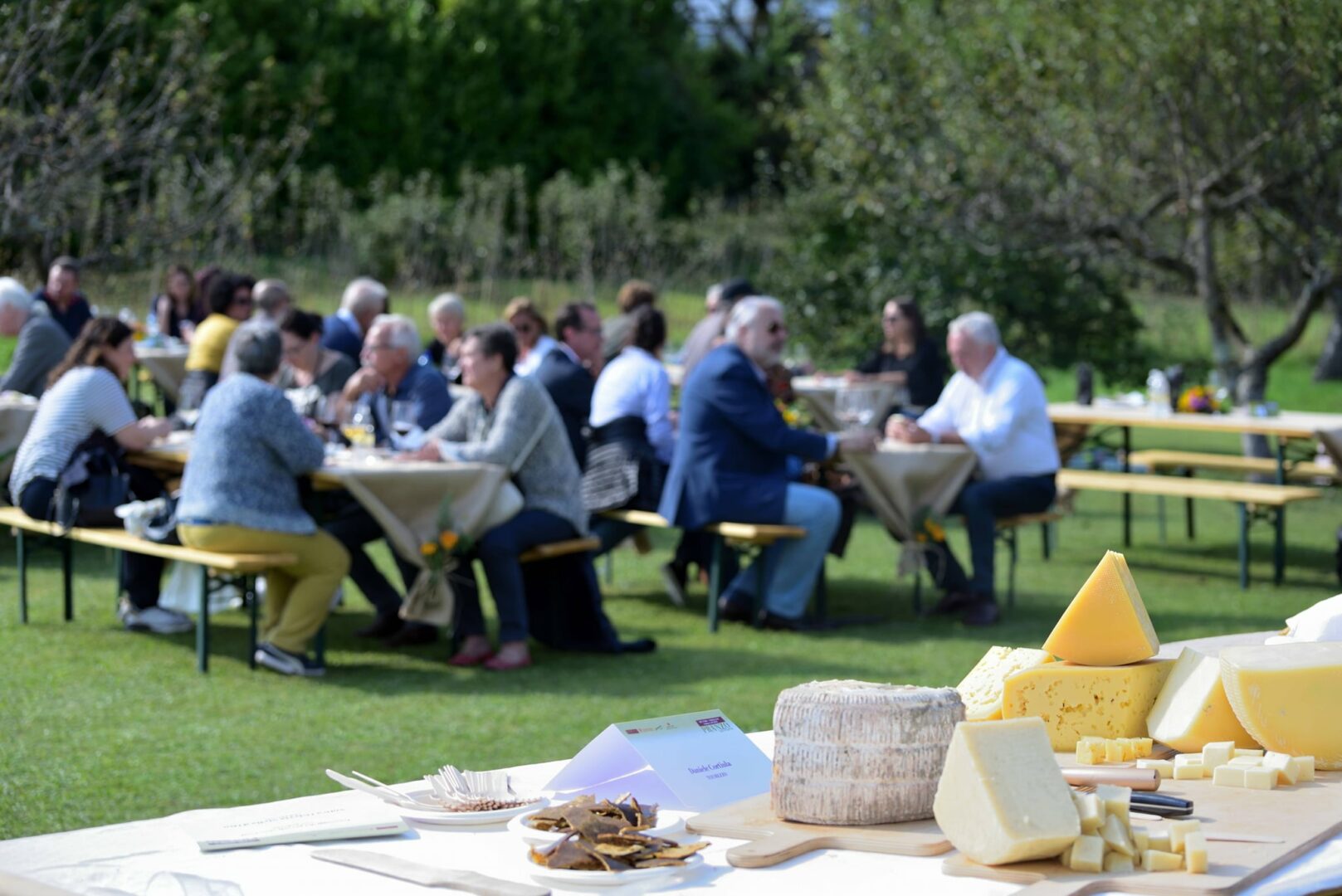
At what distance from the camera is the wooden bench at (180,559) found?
22.6 ft

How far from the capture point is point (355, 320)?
10586 millimetres

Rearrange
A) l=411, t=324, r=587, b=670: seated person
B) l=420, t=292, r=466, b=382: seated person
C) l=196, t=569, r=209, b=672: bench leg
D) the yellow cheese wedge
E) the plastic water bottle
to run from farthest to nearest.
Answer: the plastic water bottle → l=420, t=292, r=466, b=382: seated person → l=411, t=324, r=587, b=670: seated person → l=196, t=569, r=209, b=672: bench leg → the yellow cheese wedge

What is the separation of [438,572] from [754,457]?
1736 mm

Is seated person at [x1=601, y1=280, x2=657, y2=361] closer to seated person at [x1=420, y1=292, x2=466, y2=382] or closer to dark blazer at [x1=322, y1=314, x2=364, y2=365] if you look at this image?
seated person at [x1=420, y1=292, x2=466, y2=382]

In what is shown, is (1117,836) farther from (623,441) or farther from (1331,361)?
(1331,361)

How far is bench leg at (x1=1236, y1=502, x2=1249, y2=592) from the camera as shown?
979 centimetres

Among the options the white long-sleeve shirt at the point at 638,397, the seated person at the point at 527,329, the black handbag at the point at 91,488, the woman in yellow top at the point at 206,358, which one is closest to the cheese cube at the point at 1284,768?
the black handbag at the point at 91,488

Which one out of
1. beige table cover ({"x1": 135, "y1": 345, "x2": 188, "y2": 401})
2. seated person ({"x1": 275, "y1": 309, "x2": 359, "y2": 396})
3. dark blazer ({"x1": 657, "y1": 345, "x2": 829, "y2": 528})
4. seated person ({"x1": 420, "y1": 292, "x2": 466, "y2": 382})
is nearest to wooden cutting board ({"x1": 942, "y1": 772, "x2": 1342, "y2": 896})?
dark blazer ({"x1": 657, "y1": 345, "x2": 829, "y2": 528})

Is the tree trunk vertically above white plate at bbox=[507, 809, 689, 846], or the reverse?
the tree trunk

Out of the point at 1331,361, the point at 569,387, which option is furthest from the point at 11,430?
the point at 1331,361

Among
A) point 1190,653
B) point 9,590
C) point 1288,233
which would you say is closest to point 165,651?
point 9,590

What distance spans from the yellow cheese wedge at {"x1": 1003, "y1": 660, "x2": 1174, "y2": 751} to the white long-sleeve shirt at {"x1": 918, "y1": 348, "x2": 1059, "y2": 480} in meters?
6.00

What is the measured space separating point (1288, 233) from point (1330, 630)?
41.2 feet

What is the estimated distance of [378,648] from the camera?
7980mm
